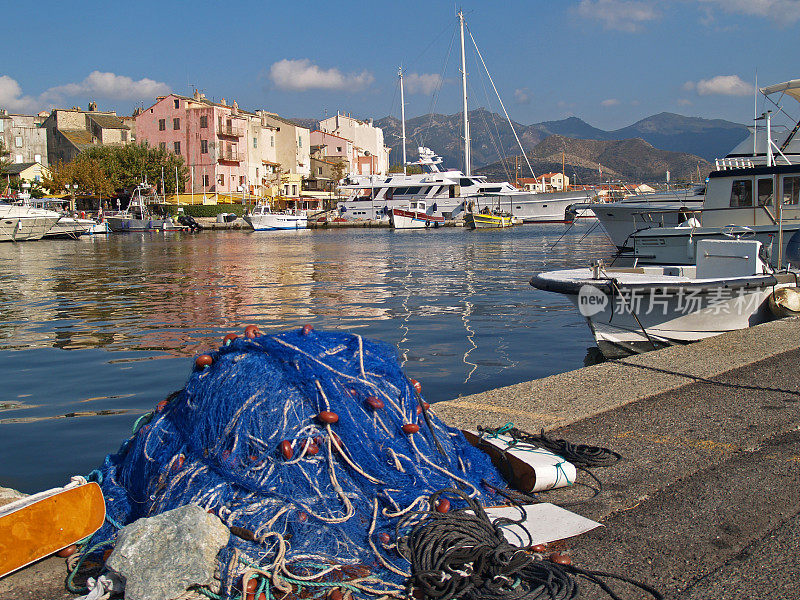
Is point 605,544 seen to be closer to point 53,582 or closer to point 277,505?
point 277,505

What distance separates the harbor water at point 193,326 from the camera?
8.15 m

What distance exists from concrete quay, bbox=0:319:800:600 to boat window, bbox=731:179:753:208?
1012cm

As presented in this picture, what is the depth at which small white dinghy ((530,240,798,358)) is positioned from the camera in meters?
10.4

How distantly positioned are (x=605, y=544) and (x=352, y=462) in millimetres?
1293

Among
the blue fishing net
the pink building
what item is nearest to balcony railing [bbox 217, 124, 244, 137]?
the pink building

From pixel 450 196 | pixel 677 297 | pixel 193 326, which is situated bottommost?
pixel 193 326

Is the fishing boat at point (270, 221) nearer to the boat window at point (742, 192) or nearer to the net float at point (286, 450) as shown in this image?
the boat window at point (742, 192)

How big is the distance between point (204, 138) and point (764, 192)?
67.2 metres

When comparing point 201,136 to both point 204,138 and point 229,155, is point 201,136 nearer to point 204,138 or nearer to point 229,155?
point 204,138

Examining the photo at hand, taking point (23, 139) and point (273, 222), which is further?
point (23, 139)

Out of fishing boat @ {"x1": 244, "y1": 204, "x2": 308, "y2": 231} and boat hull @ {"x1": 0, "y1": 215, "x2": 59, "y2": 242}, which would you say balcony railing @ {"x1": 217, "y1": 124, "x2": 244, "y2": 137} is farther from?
boat hull @ {"x1": 0, "y1": 215, "x2": 59, "y2": 242}

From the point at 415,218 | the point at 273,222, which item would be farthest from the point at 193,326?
the point at 415,218

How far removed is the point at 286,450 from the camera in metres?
3.61

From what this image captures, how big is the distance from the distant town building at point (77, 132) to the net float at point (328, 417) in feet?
270
